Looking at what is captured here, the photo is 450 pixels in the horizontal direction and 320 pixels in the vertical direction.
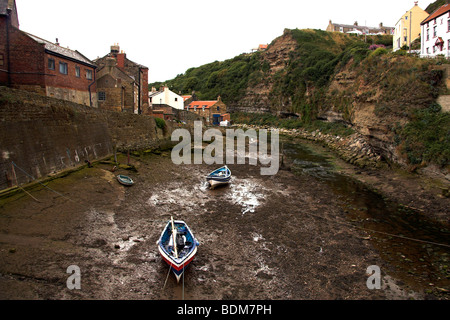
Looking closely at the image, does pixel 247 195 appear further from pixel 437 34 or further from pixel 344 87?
pixel 344 87

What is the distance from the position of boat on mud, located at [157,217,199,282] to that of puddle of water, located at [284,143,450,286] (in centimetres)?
798

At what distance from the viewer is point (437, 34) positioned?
99.4 ft

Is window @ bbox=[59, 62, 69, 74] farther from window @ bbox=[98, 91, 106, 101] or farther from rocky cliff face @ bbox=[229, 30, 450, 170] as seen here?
rocky cliff face @ bbox=[229, 30, 450, 170]

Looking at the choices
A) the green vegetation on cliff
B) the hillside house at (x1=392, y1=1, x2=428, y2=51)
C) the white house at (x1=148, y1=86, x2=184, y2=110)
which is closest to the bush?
the white house at (x1=148, y1=86, x2=184, y2=110)

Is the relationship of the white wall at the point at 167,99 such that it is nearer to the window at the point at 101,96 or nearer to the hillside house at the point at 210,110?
the hillside house at the point at 210,110

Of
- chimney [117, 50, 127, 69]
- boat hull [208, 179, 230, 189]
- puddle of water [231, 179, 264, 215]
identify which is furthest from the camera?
chimney [117, 50, 127, 69]

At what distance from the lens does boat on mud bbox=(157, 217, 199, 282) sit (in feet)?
30.5

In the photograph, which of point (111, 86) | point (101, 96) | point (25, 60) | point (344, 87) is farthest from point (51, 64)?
point (344, 87)

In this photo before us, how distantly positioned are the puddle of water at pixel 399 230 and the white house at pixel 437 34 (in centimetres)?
1848

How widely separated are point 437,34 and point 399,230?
27.4 meters

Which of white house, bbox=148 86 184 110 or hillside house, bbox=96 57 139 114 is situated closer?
hillside house, bbox=96 57 139 114

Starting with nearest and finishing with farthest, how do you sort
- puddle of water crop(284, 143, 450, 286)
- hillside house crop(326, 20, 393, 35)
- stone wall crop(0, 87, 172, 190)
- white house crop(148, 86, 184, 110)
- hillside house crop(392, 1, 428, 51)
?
puddle of water crop(284, 143, 450, 286) < stone wall crop(0, 87, 172, 190) < hillside house crop(392, 1, 428, 51) < white house crop(148, 86, 184, 110) < hillside house crop(326, 20, 393, 35)
